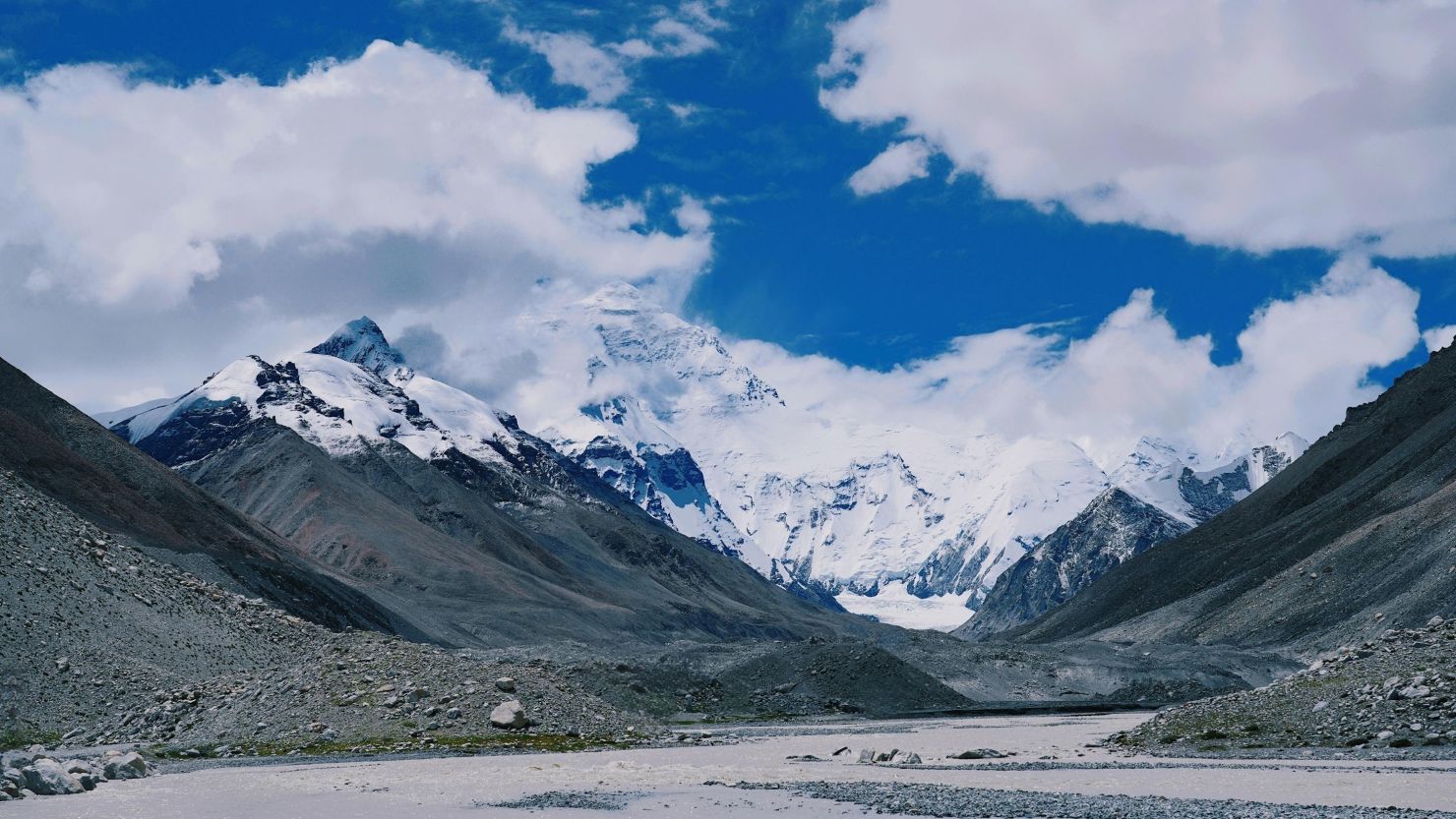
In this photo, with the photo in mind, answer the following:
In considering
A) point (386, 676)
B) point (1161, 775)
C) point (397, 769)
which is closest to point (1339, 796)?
point (1161, 775)

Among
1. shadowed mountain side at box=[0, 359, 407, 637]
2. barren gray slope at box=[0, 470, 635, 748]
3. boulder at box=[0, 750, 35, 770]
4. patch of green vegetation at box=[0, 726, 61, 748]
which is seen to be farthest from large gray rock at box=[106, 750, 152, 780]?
shadowed mountain side at box=[0, 359, 407, 637]

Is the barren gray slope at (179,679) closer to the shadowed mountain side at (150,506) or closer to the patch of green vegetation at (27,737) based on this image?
the patch of green vegetation at (27,737)

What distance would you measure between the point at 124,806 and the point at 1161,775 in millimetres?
34076

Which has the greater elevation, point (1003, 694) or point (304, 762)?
point (1003, 694)

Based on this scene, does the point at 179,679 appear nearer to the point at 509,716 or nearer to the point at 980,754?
the point at 509,716

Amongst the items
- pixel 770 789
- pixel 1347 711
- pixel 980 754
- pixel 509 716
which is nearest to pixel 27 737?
pixel 509 716

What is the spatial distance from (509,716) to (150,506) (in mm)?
106768

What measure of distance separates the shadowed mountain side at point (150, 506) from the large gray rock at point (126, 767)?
302ft

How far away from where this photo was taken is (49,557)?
87875mm

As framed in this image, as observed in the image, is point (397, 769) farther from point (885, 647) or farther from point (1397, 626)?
point (1397, 626)

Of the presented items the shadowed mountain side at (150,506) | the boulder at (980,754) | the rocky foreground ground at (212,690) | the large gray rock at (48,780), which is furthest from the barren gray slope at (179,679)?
the shadowed mountain side at (150,506)

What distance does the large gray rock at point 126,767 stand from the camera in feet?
171

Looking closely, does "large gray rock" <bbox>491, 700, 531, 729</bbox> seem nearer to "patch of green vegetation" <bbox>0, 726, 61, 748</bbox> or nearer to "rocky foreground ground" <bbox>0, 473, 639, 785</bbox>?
"rocky foreground ground" <bbox>0, 473, 639, 785</bbox>

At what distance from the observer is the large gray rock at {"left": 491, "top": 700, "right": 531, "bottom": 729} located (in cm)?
7138
